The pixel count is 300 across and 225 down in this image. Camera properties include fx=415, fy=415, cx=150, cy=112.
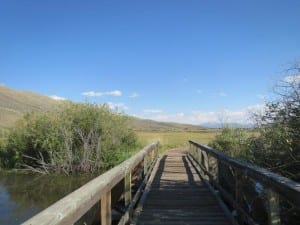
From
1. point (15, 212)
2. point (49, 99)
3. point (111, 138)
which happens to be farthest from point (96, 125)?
point (49, 99)

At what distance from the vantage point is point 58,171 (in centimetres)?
2669

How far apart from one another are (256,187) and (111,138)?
22.2 meters

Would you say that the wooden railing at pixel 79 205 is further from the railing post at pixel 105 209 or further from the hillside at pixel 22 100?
the hillside at pixel 22 100

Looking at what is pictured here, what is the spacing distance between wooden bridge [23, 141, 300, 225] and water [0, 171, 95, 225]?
23.8 ft

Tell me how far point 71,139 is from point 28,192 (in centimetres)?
681

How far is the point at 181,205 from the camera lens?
780cm

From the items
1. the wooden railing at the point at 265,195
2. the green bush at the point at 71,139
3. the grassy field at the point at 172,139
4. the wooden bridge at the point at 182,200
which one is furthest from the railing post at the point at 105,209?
the green bush at the point at 71,139

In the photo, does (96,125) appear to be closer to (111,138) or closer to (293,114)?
(111,138)

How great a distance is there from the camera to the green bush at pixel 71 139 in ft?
89.0

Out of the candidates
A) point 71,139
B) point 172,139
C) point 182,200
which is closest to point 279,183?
point 182,200

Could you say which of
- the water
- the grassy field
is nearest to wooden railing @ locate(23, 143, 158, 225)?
the water

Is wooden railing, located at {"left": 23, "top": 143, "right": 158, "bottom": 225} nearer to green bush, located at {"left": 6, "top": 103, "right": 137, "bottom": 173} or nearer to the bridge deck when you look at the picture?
the bridge deck

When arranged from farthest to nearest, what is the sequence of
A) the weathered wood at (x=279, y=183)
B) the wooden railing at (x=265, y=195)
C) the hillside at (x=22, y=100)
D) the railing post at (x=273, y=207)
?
the hillside at (x=22, y=100)
the railing post at (x=273, y=207)
the wooden railing at (x=265, y=195)
the weathered wood at (x=279, y=183)

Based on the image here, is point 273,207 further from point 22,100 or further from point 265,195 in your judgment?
point 22,100
